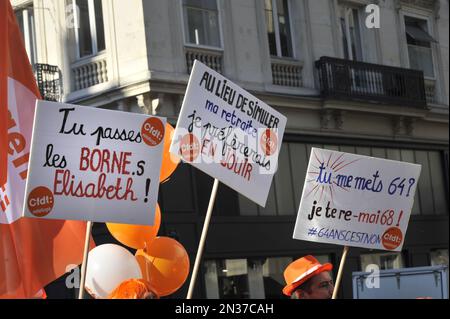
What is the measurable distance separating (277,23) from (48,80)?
2842 millimetres

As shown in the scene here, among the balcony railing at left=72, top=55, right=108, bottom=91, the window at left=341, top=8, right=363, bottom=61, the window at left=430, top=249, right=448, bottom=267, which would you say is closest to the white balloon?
the balcony railing at left=72, top=55, right=108, bottom=91

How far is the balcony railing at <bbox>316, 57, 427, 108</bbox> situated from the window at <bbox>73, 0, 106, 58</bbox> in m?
2.84

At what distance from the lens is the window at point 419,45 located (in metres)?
12.5

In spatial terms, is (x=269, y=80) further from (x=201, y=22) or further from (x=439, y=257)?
(x=439, y=257)

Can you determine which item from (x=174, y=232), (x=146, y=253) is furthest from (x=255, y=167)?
(x=174, y=232)

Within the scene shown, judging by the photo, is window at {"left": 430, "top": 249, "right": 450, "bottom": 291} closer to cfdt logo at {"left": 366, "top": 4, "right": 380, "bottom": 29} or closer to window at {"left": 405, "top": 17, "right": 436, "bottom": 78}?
window at {"left": 405, "top": 17, "right": 436, "bottom": 78}

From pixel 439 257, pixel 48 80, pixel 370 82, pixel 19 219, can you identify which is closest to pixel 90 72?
pixel 48 80

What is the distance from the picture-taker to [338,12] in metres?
11.6

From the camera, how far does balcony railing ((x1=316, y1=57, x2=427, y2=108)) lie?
462 inches

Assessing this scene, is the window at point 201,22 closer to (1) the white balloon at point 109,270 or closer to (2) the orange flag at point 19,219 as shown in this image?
(2) the orange flag at point 19,219

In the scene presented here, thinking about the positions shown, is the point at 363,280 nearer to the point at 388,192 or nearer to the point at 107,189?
the point at 388,192

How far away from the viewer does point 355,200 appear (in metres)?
7.18

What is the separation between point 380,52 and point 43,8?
450 centimetres

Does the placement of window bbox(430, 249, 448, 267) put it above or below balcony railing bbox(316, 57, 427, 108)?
below
